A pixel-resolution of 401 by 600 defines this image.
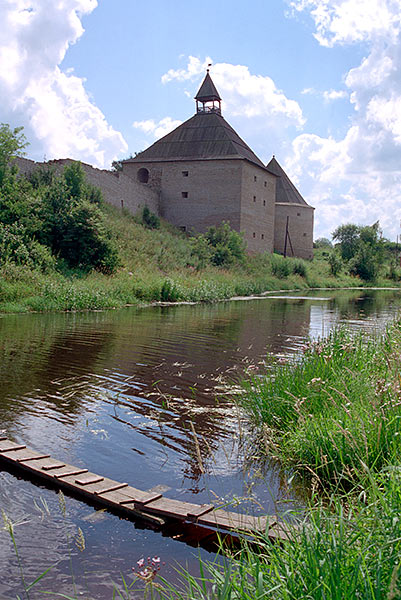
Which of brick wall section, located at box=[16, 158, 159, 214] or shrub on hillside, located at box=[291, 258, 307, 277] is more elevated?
brick wall section, located at box=[16, 158, 159, 214]

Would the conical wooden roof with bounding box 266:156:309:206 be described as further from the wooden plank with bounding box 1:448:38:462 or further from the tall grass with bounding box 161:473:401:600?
the tall grass with bounding box 161:473:401:600

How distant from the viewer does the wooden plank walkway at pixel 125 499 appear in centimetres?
399

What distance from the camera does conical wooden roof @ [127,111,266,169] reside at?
4756cm

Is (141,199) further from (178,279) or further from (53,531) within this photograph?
(53,531)

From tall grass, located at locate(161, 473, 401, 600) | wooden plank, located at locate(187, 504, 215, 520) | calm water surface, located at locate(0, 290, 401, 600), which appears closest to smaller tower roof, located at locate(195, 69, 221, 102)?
calm water surface, located at locate(0, 290, 401, 600)

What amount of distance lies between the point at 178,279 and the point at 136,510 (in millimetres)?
24914

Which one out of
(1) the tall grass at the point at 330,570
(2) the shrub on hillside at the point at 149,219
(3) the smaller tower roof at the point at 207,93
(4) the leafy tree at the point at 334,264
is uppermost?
(3) the smaller tower roof at the point at 207,93

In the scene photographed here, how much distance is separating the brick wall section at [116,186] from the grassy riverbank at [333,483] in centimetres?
2648

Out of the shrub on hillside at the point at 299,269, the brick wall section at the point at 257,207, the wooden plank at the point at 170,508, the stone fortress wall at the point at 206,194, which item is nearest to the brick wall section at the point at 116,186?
the stone fortress wall at the point at 206,194

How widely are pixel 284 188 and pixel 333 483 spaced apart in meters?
60.2

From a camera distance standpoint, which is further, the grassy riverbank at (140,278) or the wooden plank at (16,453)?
the grassy riverbank at (140,278)

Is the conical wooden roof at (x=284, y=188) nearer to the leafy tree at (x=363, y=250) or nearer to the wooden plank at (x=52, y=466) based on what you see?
the leafy tree at (x=363, y=250)

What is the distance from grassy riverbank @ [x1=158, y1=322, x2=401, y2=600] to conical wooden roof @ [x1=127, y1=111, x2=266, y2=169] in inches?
1618

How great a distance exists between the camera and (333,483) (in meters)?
4.98
